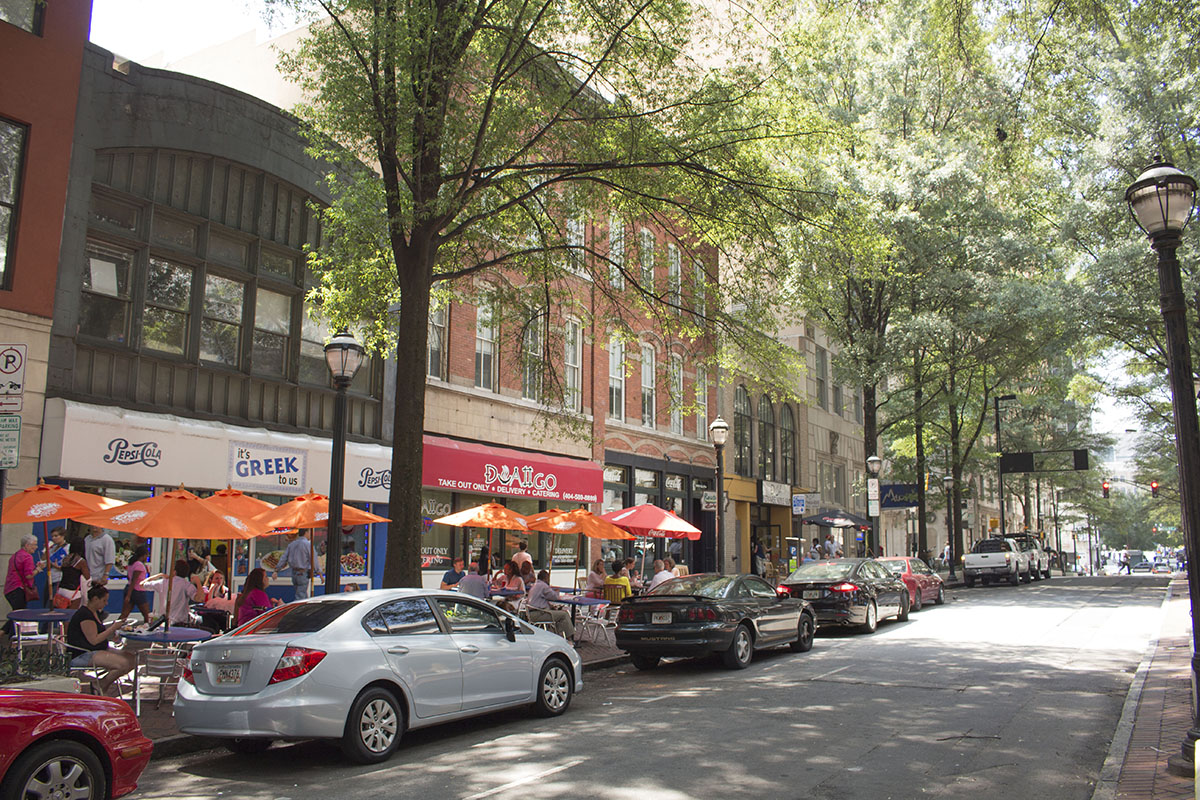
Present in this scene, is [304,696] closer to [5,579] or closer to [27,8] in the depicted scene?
[5,579]

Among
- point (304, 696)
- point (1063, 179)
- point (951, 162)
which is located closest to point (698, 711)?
point (304, 696)

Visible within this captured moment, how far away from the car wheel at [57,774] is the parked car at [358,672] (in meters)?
1.54

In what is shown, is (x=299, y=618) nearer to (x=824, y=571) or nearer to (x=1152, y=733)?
(x=1152, y=733)

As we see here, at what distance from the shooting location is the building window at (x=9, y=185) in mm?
13516

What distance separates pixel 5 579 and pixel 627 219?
37.6 feet

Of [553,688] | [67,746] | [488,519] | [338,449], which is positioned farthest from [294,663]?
[488,519]

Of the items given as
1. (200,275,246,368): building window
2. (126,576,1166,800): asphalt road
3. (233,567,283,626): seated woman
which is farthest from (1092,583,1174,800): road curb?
(200,275,246,368): building window

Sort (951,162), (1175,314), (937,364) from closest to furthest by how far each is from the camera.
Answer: (1175,314) → (951,162) → (937,364)

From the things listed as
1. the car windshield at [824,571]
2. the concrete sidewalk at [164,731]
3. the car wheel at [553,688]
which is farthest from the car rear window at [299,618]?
the car windshield at [824,571]

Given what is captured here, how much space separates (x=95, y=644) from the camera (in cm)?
884

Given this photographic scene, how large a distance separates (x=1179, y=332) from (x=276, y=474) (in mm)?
15287

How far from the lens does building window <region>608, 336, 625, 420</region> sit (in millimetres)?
28219

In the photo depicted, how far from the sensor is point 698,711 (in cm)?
936

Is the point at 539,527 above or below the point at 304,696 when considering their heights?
above
